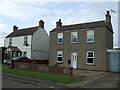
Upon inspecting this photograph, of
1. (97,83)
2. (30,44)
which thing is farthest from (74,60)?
(97,83)

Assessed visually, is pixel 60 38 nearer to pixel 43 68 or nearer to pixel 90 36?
pixel 90 36

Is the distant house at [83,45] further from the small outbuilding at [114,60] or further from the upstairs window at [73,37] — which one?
the small outbuilding at [114,60]

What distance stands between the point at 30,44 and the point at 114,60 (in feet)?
55.0

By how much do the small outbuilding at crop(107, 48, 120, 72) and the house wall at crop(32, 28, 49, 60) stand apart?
16.0m

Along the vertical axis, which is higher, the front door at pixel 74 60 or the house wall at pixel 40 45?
the house wall at pixel 40 45

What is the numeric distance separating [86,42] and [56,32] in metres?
5.74

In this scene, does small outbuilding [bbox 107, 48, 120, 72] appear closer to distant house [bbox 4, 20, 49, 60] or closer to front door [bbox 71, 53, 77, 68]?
front door [bbox 71, 53, 77, 68]

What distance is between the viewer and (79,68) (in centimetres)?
2639

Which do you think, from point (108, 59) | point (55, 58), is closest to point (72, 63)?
point (55, 58)

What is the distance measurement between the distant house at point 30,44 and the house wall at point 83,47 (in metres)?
6.23

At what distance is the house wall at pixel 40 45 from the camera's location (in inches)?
1393

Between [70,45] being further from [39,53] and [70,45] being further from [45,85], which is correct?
[45,85]

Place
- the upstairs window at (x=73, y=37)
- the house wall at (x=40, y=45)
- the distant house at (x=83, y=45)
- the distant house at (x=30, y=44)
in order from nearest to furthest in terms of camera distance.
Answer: the distant house at (x=83, y=45) < the upstairs window at (x=73, y=37) < the distant house at (x=30, y=44) < the house wall at (x=40, y=45)

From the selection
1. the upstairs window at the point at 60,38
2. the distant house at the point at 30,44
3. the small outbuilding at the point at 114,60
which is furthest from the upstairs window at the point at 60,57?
the small outbuilding at the point at 114,60
